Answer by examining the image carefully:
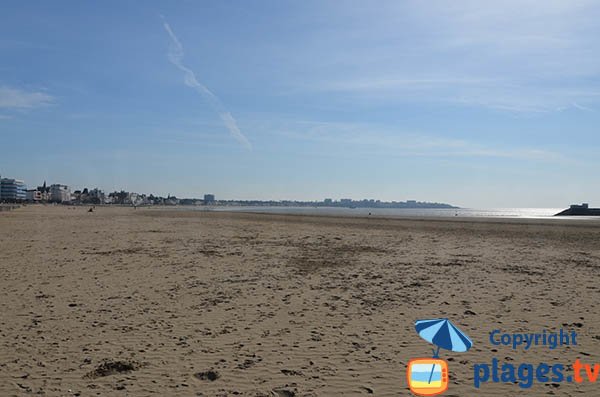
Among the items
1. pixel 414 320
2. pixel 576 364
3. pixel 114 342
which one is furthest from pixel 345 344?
pixel 114 342

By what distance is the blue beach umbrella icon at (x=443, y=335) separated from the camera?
6.49 m

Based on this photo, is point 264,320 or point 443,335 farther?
point 264,320

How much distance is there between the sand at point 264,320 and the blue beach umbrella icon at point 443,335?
18 centimetres

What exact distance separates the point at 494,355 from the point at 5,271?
13951 mm

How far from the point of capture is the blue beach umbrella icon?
6.49 metres

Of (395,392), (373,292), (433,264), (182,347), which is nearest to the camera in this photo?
(395,392)

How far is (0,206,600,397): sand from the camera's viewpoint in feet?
17.3

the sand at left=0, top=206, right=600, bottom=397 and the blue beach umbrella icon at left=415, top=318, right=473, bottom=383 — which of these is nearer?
the sand at left=0, top=206, right=600, bottom=397

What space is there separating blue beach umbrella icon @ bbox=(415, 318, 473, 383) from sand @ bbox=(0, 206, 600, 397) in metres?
0.18

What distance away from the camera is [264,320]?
7949 mm

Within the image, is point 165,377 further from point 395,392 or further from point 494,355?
point 494,355

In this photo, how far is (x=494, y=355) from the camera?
20.4 feet

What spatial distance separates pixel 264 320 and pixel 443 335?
11.2ft

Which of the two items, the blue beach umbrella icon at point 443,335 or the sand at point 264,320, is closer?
the sand at point 264,320
